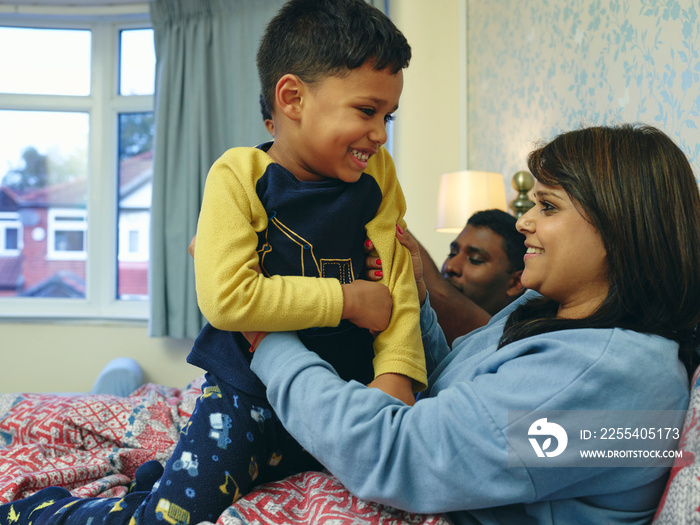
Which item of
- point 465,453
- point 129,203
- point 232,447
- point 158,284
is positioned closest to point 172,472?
point 232,447

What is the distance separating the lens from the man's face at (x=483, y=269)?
2.21m

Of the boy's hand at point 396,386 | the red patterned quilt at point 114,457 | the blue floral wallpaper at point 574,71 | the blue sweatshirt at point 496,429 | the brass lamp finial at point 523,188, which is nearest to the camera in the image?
the blue sweatshirt at point 496,429

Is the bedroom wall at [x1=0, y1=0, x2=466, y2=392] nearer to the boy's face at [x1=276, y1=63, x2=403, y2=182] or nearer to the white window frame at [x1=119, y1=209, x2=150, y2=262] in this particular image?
the white window frame at [x1=119, y1=209, x2=150, y2=262]

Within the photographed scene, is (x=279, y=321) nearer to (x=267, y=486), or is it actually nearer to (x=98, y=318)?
(x=267, y=486)

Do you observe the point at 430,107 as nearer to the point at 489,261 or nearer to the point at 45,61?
the point at 489,261

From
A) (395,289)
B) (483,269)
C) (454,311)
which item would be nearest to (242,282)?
(395,289)

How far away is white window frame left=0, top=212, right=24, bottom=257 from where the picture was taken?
15.0 feet

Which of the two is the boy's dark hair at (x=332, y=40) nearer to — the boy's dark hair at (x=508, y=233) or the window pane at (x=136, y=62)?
the boy's dark hair at (x=508, y=233)

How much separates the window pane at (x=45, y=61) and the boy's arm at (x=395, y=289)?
4239 mm

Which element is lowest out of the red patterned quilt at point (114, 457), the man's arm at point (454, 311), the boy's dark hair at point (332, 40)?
the red patterned quilt at point (114, 457)

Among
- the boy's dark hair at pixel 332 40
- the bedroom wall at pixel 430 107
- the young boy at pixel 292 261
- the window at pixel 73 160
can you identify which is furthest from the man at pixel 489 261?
the window at pixel 73 160

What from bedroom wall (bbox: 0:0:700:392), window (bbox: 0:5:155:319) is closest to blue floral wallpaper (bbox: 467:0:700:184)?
bedroom wall (bbox: 0:0:700:392)

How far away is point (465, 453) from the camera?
802 millimetres

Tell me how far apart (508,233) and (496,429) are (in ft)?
5.04
